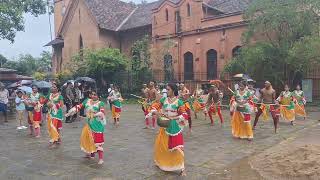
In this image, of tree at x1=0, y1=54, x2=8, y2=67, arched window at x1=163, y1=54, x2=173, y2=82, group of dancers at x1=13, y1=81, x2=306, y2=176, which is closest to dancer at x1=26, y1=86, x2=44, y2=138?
group of dancers at x1=13, y1=81, x2=306, y2=176

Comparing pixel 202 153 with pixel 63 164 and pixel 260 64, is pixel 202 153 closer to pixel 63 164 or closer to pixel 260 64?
pixel 63 164

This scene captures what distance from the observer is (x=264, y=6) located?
22641 mm

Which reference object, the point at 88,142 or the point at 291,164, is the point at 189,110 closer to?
the point at 88,142

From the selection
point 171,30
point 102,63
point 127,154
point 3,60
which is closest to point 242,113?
point 127,154

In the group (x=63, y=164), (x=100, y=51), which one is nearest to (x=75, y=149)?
(x=63, y=164)

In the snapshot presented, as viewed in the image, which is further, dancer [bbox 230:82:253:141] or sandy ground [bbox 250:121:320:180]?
dancer [bbox 230:82:253:141]

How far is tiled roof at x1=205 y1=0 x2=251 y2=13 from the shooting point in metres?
31.8

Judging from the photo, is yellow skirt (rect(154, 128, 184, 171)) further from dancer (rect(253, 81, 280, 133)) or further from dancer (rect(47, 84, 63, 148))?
dancer (rect(253, 81, 280, 133))

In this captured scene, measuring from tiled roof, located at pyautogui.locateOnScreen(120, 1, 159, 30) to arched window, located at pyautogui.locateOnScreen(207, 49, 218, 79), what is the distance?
8845 mm

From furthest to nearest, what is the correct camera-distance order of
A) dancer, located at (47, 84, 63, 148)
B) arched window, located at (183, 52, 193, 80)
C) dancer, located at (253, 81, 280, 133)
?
arched window, located at (183, 52, 193, 80)
dancer, located at (253, 81, 280, 133)
dancer, located at (47, 84, 63, 148)

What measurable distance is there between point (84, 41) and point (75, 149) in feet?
102

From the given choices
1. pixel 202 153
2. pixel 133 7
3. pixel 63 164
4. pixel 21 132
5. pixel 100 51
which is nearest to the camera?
pixel 63 164

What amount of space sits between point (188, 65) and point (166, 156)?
2469 cm

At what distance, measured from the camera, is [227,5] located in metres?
33.4
